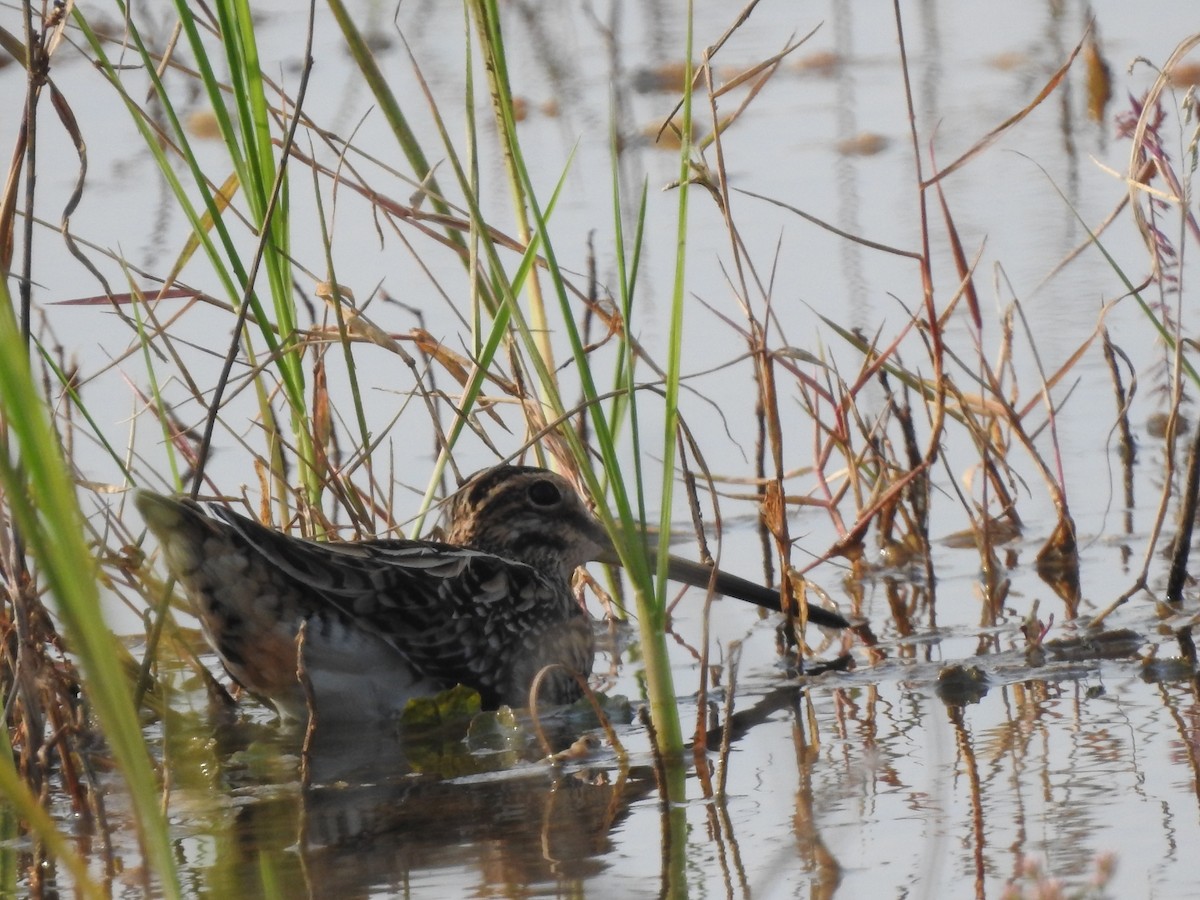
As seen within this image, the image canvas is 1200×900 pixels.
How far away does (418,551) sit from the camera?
169 inches

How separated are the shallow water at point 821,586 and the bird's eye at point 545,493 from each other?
0.41 m

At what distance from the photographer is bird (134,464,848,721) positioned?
13.0 feet

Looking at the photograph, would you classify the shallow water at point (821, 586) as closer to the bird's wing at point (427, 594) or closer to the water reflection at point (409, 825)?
the water reflection at point (409, 825)

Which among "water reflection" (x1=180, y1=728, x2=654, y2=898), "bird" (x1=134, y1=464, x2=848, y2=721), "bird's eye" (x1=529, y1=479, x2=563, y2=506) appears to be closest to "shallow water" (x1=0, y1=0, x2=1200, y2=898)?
"water reflection" (x1=180, y1=728, x2=654, y2=898)

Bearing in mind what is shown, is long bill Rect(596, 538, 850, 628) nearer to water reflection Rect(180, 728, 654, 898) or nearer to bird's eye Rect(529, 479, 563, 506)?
bird's eye Rect(529, 479, 563, 506)

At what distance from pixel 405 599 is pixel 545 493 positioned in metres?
0.63

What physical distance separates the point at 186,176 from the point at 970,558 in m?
4.00

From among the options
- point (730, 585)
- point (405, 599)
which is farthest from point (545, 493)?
point (405, 599)

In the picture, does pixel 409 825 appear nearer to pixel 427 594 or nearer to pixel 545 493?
pixel 427 594

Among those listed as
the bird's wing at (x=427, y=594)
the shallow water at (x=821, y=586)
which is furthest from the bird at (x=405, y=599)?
the shallow water at (x=821, y=586)

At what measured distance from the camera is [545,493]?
4.79 m

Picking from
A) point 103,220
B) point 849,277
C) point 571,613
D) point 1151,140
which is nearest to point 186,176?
point 103,220

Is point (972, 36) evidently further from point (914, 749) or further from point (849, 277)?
point (914, 749)

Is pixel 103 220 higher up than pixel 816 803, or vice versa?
pixel 103 220
